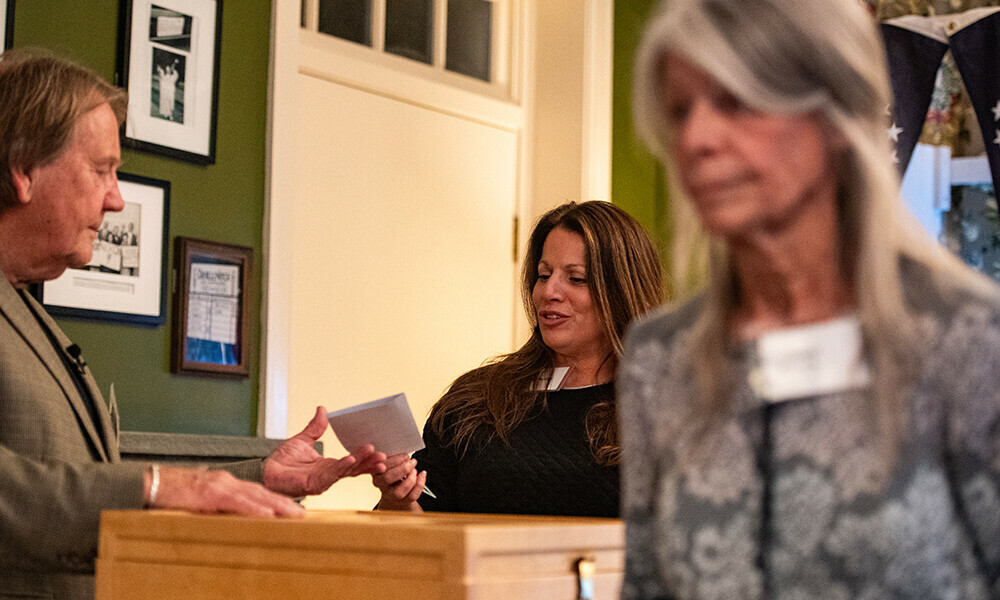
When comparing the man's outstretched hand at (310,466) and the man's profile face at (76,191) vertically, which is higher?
the man's profile face at (76,191)

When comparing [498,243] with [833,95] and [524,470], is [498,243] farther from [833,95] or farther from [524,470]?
[833,95]

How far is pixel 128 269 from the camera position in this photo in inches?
118

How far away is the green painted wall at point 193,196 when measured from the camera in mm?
2906

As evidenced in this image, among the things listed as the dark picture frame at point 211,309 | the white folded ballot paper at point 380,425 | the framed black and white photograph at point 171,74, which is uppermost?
the framed black and white photograph at point 171,74

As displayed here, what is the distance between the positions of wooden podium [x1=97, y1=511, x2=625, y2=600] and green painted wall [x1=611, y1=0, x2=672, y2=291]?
3.18 m

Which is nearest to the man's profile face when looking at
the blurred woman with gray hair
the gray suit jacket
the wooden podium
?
the gray suit jacket

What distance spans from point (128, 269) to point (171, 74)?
0.56 metres

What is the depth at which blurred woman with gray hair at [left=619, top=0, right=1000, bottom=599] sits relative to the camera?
0.67 meters

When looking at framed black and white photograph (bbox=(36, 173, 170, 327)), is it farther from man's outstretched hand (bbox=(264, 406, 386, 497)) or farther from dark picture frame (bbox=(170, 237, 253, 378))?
man's outstretched hand (bbox=(264, 406, 386, 497))

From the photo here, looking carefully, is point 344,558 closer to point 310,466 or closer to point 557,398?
point 310,466

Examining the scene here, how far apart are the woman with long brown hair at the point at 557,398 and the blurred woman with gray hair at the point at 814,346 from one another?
60.8 inches

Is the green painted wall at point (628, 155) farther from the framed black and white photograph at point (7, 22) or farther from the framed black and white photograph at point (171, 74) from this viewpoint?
the framed black and white photograph at point (7, 22)

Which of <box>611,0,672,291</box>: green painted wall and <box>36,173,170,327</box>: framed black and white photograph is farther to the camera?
<box>611,0,672,291</box>: green painted wall

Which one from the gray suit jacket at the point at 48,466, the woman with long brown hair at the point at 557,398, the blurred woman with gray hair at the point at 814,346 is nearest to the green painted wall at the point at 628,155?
the woman with long brown hair at the point at 557,398
